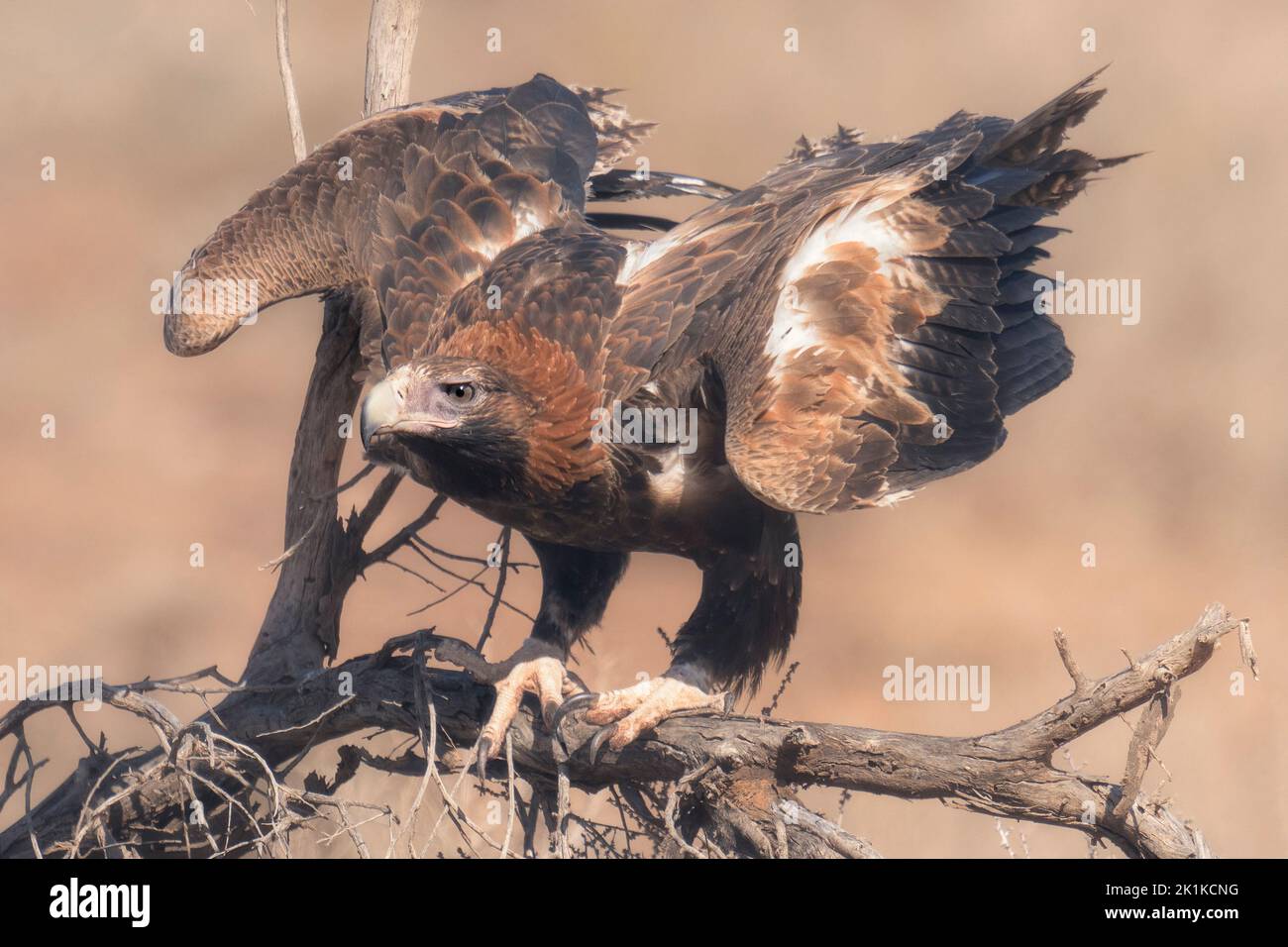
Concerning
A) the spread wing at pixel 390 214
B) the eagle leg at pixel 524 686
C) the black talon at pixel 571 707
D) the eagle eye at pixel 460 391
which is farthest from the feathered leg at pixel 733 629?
the spread wing at pixel 390 214

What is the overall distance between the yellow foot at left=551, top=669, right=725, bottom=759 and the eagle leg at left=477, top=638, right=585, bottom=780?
0.11 meters

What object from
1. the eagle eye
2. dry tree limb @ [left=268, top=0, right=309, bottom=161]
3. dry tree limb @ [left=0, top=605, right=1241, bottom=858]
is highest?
dry tree limb @ [left=268, top=0, right=309, bottom=161]

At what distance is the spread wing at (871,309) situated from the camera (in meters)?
3.70

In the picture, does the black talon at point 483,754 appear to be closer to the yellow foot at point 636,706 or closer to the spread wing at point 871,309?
the yellow foot at point 636,706

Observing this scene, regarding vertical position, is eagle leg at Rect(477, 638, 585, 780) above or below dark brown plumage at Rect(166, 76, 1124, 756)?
below

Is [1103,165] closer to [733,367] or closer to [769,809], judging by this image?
[733,367]

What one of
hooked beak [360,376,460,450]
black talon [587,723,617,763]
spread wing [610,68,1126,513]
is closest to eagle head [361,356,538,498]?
hooked beak [360,376,460,450]

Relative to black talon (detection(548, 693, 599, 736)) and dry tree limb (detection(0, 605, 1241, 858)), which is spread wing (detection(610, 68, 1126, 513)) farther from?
black talon (detection(548, 693, 599, 736))

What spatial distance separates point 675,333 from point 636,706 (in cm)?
109

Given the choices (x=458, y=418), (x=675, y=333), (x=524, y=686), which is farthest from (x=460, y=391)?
(x=524, y=686)

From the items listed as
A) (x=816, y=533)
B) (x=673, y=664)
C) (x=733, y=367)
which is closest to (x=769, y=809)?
(x=673, y=664)

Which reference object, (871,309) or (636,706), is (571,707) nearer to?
(636,706)

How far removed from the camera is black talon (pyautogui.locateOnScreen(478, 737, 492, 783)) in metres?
3.90

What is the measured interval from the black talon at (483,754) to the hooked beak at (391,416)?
97 centimetres
